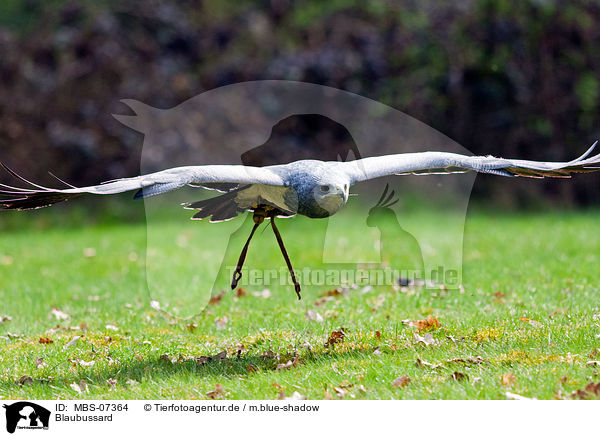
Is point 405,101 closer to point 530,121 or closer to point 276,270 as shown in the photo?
point 530,121

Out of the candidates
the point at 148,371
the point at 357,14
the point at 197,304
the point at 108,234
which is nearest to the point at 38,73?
the point at 108,234

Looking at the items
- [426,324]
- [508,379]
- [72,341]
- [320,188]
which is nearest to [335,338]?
[426,324]

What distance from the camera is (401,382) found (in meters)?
4.20

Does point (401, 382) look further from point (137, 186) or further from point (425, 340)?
point (137, 186)

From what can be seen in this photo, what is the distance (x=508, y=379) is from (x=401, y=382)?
2.06 ft

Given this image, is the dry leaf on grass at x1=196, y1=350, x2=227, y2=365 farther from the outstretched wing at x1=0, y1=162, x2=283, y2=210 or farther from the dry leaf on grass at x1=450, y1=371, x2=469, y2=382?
the dry leaf on grass at x1=450, y1=371, x2=469, y2=382

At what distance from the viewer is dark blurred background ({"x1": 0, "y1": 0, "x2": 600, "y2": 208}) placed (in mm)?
12312

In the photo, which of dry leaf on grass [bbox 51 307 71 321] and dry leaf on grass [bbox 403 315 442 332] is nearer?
dry leaf on grass [bbox 403 315 442 332]

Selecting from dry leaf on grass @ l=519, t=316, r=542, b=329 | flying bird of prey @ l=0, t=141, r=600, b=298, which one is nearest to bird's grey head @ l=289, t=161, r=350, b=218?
flying bird of prey @ l=0, t=141, r=600, b=298

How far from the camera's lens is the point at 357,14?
46.2 ft
